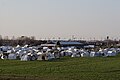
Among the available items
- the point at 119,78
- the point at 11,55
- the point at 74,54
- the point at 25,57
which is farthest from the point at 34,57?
the point at 119,78

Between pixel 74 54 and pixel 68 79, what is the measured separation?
40490 millimetres

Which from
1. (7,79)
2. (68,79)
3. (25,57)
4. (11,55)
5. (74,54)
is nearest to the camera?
(7,79)

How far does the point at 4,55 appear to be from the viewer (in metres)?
52.7

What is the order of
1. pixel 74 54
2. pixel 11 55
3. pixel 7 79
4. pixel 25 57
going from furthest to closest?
pixel 74 54 → pixel 11 55 → pixel 25 57 → pixel 7 79

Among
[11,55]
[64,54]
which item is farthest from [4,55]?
[64,54]

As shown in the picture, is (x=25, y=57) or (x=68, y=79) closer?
(x=68, y=79)

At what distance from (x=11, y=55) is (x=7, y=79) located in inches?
1403

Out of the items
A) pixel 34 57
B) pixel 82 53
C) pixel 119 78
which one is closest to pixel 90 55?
pixel 82 53

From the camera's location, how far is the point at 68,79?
19.0m

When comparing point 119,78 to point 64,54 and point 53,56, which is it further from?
point 64,54

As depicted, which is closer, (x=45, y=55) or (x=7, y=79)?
(x=7, y=79)

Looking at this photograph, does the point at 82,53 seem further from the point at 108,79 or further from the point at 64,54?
the point at 108,79

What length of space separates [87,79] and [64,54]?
42276mm

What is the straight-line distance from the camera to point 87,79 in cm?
1936
